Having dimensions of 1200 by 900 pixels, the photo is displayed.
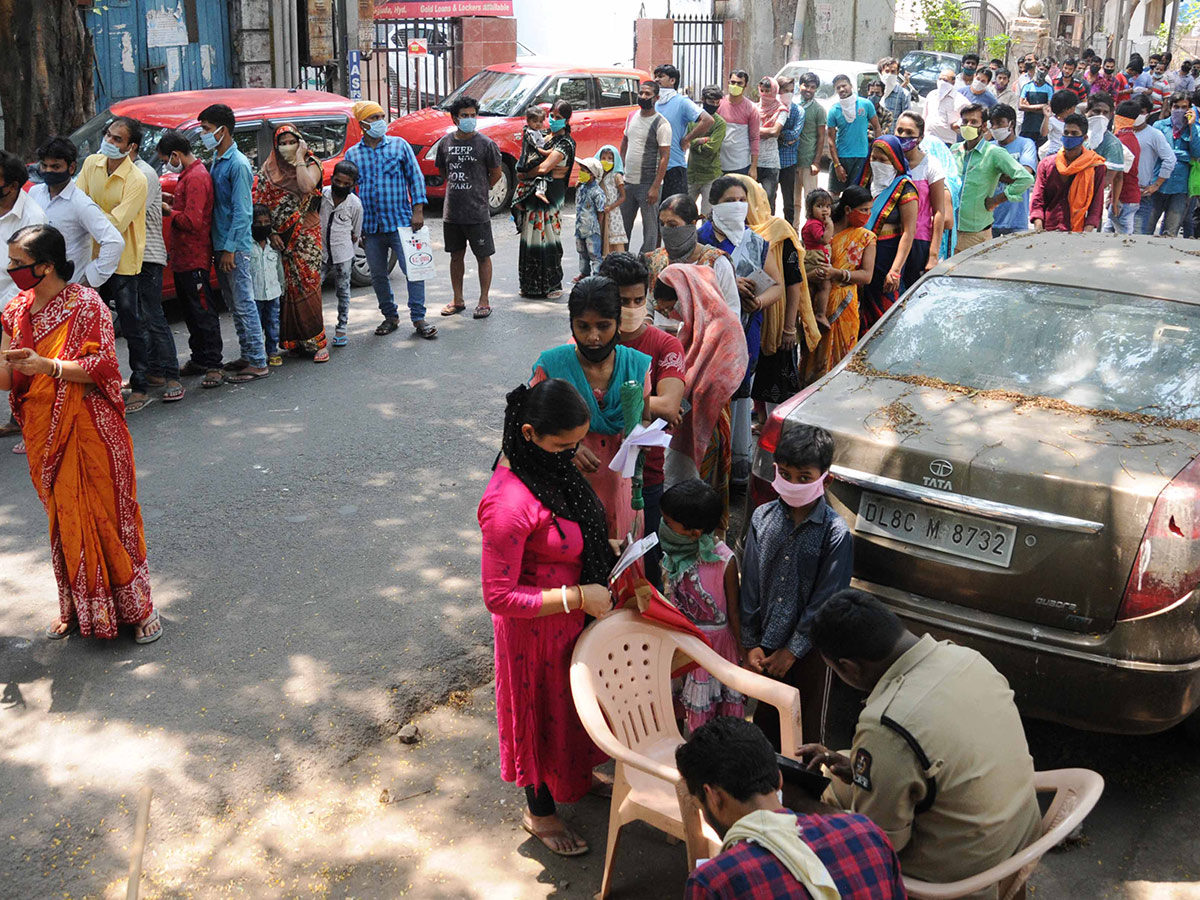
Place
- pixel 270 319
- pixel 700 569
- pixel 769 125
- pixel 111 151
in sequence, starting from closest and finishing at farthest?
pixel 700 569 → pixel 111 151 → pixel 270 319 → pixel 769 125

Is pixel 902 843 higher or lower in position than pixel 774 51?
lower

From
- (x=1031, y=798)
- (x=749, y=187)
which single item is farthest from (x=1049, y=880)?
(x=749, y=187)

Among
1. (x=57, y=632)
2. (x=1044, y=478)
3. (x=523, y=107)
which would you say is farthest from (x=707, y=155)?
(x=1044, y=478)

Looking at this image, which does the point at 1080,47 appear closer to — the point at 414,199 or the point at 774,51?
the point at 774,51

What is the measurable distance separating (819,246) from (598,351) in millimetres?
3352

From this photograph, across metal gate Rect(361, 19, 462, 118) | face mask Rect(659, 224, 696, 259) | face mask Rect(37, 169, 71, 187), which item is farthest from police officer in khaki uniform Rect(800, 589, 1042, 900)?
metal gate Rect(361, 19, 462, 118)

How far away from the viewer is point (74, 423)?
5004 millimetres

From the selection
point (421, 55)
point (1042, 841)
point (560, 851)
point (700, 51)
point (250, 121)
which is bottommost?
point (560, 851)

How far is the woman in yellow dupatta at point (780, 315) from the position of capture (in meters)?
6.67

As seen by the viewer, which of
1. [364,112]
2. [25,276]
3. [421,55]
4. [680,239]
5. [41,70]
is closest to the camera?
[25,276]

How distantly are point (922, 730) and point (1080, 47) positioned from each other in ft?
126

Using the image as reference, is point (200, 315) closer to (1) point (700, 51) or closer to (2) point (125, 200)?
(2) point (125, 200)

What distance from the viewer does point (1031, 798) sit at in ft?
10.3

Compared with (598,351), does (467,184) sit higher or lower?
higher
